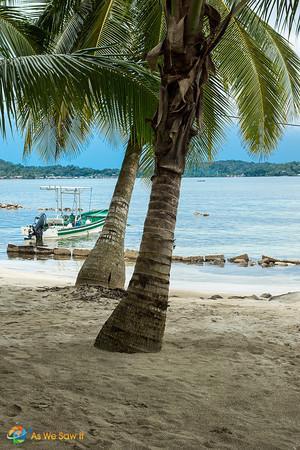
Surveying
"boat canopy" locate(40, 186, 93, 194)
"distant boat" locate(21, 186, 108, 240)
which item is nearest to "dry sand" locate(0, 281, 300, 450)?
"distant boat" locate(21, 186, 108, 240)

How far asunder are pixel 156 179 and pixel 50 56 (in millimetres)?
1589

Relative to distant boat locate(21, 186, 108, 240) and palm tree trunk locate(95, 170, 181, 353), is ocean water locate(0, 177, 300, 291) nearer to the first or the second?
distant boat locate(21, 186, 108, 240)

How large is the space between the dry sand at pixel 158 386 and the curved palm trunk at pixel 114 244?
2.59m

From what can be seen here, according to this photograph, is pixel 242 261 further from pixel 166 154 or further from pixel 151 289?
pixel 166 154

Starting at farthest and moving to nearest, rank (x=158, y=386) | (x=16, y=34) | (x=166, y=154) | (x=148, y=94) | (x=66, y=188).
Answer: (x=66, y=188) → (x=16, y=34) → (x=148, y=94) → (x=166, y=154) → (x=158, y=386)

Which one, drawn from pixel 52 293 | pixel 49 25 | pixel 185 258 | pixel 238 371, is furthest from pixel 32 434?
pixel 185 258

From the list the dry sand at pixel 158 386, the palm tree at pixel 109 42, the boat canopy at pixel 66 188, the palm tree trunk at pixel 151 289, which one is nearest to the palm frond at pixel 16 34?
the palm tree at pixel 109 42

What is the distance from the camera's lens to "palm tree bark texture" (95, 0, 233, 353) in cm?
551

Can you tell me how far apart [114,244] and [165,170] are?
4.66 meters

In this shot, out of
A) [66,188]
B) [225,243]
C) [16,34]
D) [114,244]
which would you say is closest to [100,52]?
[16,34]

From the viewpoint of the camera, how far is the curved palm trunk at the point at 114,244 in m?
9.99

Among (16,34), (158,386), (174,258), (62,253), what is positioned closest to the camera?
(158,386)

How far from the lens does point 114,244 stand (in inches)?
398

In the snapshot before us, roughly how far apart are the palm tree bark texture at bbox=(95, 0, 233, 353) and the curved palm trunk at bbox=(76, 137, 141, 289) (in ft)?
14.0
